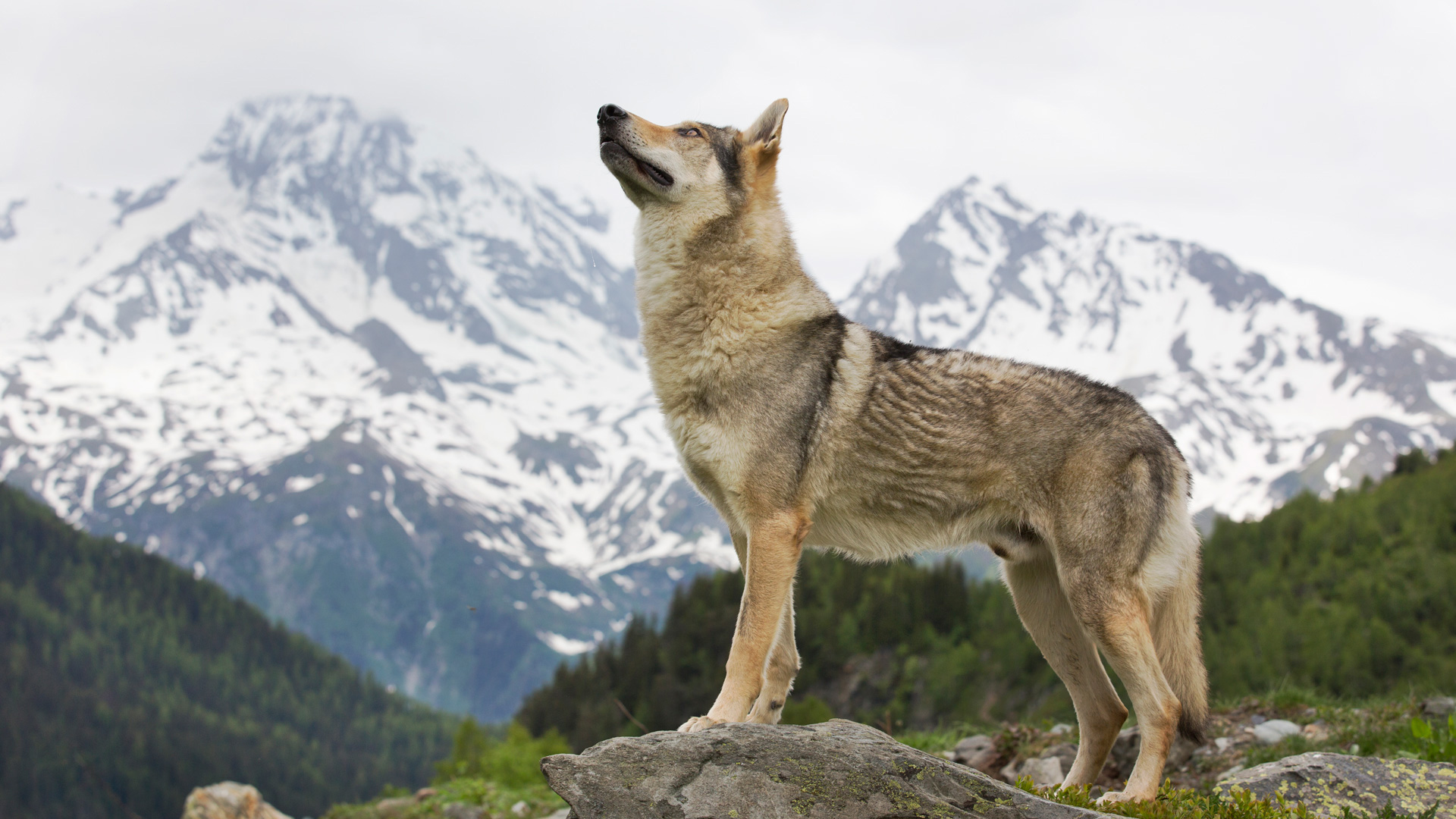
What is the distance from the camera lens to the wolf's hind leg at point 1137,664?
24.3 ft

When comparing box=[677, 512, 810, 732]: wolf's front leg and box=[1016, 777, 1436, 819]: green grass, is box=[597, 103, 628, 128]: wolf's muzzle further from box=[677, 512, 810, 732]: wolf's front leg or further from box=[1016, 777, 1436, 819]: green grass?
box=[1016, 777, 1436, 819]: green grass

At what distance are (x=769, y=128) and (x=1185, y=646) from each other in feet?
16.0

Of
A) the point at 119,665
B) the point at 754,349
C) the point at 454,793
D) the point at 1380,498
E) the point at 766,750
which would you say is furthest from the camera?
the point at 119,665

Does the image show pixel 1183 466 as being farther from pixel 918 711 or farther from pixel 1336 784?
pixel 918 711

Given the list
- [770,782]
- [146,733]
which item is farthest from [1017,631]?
[146,733]

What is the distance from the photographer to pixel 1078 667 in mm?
8359

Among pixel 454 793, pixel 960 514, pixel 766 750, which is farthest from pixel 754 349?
pixel 454 793

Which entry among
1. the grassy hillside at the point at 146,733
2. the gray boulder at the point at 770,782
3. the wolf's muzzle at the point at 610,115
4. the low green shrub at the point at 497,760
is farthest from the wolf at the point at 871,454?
the grassy hillside at the point at 146,733

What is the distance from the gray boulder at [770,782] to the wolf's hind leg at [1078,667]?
82.1 inches

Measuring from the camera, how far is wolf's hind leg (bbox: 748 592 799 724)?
7.73 meters

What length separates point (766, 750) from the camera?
648 cm

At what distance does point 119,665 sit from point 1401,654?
20029 cm

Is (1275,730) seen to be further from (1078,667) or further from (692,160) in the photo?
(692,160)

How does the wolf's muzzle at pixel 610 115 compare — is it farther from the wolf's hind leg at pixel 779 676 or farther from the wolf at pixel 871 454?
the wolf's hind leg at pixel 779 676
